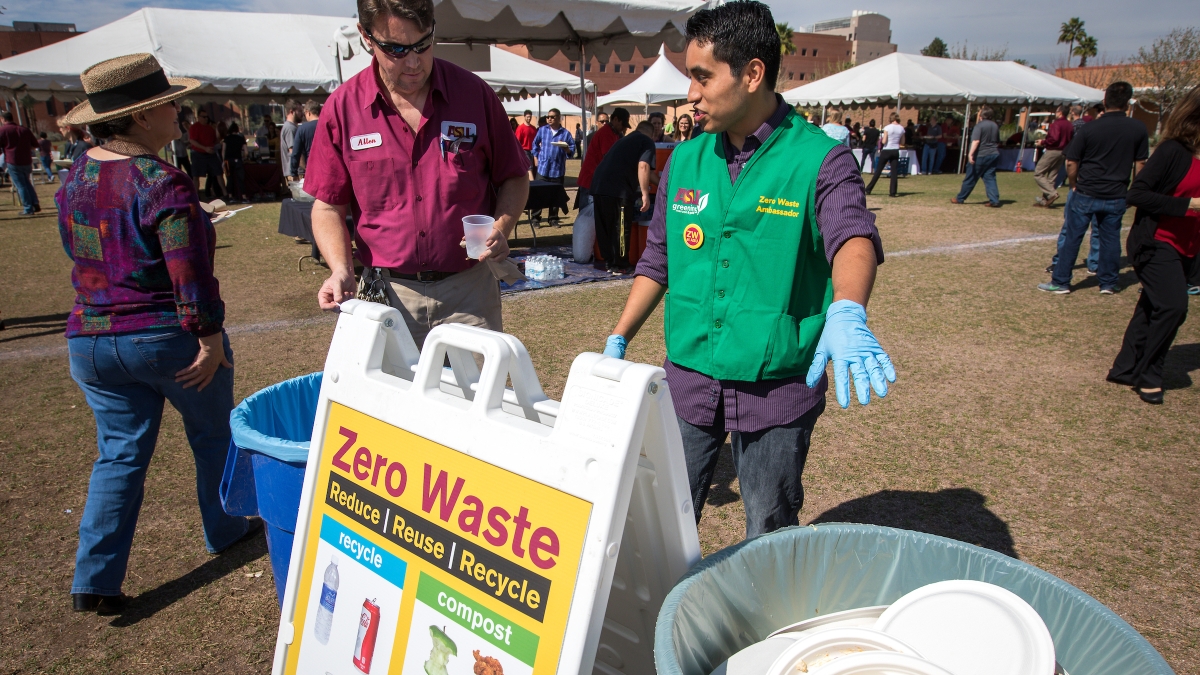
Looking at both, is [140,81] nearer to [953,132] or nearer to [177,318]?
[177,318]

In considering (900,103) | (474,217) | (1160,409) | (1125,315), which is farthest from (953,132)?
(474,217)

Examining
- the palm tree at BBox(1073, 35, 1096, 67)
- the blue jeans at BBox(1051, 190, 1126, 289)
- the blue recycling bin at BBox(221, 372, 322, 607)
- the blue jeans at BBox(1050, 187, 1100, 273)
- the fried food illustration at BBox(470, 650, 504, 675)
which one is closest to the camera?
the fried food illustration at BBox(470, 650, 504, 675)

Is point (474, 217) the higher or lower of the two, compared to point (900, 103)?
lower

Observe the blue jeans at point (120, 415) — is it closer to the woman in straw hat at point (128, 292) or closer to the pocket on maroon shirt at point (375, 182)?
the woman in straw hat at point (128, 292)

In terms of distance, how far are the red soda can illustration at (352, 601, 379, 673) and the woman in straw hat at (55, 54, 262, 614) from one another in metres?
1.37

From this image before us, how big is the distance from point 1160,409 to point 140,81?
5.76m

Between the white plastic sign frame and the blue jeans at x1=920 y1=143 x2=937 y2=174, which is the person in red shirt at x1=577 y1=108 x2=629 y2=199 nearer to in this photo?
the white plastic sign frame

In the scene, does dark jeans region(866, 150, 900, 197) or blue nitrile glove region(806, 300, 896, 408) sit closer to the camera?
blue nitrile glove region(806, 300, 896, 408)

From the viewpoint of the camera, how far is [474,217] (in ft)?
7.71

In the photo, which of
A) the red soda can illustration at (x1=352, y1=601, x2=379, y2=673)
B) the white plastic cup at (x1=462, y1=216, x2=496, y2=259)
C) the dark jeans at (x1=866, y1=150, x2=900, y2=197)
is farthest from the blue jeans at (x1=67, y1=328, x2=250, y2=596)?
the dark jeans at (x1=866, y1=150, x2=900, y2=197)

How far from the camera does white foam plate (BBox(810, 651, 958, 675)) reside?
3.89 ft

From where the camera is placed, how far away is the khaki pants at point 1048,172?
530 inches

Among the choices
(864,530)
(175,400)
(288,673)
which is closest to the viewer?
(864,530)

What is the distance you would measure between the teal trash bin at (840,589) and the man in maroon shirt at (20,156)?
16.8m
